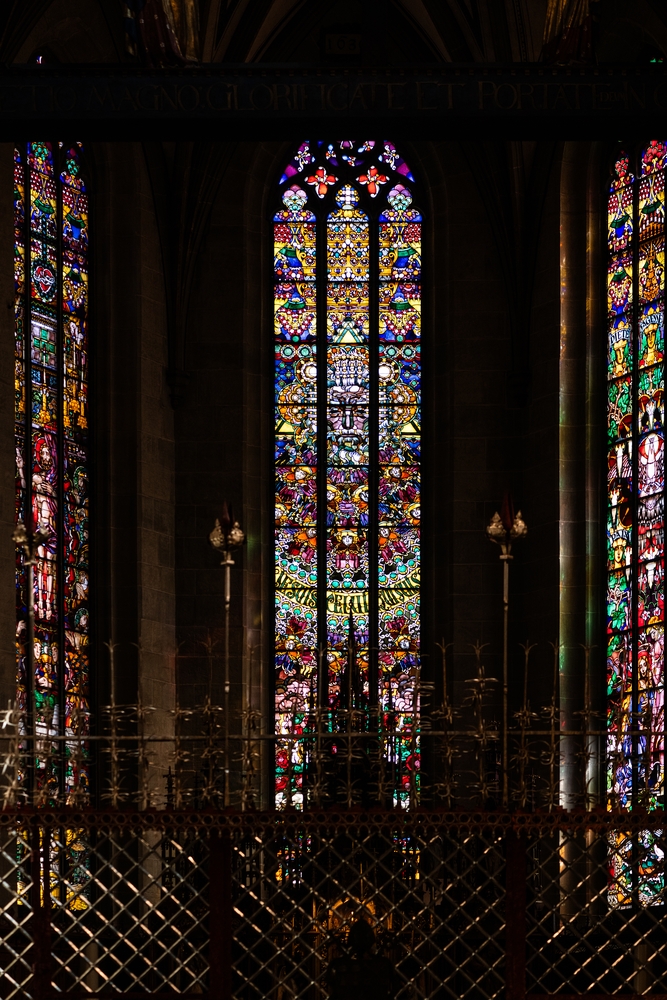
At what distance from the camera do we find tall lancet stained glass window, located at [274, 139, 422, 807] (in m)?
21.8

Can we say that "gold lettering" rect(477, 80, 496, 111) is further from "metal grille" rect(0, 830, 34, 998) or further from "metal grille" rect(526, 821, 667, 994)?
"metal grille" rect(0, 830, 34, 998)

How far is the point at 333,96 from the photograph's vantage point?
595 inches

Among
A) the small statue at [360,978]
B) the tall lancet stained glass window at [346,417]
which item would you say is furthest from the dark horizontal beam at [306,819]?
the tall lancet stained glass window at [346,417]

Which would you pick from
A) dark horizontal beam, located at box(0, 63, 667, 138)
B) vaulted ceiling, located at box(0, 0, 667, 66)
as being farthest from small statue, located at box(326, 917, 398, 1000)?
vaulted ceiling, located at box(0, 0, 667, 66)

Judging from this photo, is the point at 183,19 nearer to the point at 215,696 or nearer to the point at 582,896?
the point at 215,696

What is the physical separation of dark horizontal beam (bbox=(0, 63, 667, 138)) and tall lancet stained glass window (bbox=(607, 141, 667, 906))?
5.28 metres

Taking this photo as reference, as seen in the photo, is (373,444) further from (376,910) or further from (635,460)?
(376,910)

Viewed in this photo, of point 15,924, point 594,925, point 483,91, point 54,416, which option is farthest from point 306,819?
point 54,416

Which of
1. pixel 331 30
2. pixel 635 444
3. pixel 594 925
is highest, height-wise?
pixel 331 30

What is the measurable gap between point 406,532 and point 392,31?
524 centimetres

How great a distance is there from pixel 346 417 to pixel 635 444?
3419 mm

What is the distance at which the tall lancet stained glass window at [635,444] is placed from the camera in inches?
775

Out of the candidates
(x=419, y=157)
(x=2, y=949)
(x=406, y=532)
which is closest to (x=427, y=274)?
(x=419, y=157)

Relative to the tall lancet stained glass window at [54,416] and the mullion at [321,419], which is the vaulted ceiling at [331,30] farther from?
the mullion at [321,419]
